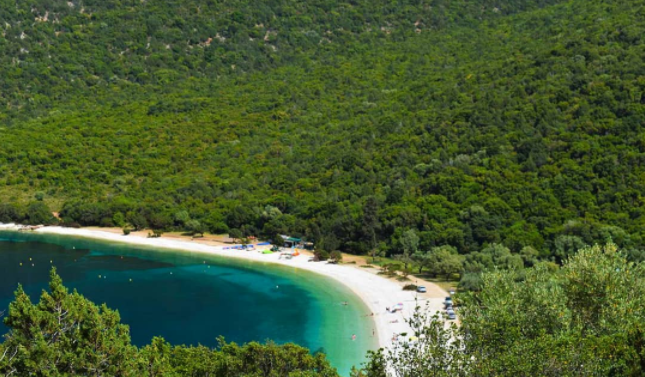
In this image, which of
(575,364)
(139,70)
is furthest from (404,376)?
(139,70)

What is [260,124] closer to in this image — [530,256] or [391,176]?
[391,176]

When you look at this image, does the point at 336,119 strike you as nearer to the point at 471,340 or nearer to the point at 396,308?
the point at 396,308

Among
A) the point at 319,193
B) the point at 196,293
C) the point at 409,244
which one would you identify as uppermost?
the point at 319,193

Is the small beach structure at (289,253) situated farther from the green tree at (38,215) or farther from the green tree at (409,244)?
the green tree at (38,215)

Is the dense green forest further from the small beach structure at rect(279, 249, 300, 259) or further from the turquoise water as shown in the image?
the small beach structure at rect(279, 249, 300, 259)

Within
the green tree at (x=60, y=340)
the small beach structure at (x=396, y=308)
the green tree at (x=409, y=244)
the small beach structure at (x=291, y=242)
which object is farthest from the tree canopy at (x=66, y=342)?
the small beach structure at (x=291, y=242)

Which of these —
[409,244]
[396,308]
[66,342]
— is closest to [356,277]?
[409,244]
